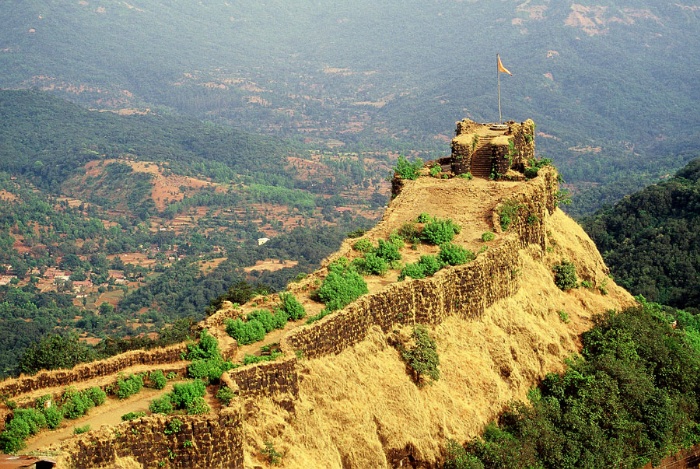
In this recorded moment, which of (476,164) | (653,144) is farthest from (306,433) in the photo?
(653,144)

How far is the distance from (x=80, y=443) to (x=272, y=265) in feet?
285

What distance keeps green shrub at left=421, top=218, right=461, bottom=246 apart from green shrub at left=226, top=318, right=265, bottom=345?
21.2 ft

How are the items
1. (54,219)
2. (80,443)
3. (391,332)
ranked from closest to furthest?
(80,443) → (391,332) → (54,219)

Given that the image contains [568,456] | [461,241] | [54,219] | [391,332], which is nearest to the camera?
[391,332]

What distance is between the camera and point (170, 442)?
52.2 feet

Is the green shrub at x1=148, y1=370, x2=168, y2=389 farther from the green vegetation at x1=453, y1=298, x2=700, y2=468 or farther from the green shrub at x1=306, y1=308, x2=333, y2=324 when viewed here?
the green vegetation at x1=453, y1=298, x2=700, y2=468

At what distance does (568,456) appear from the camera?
22.7 m

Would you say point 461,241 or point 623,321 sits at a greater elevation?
point 461,241

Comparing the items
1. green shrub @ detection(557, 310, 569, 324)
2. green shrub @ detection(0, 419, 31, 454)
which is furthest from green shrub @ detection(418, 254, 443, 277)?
green shrub @ detection(0, 419, 31, 454)

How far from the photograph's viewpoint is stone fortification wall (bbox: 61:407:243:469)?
50.2ft

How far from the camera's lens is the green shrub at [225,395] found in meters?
16.9

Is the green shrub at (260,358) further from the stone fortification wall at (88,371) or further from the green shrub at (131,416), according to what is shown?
the green shrub at (131,416)

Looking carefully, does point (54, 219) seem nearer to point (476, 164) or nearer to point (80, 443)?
point (476, 164)

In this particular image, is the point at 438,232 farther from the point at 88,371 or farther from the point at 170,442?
the point at 170,442
